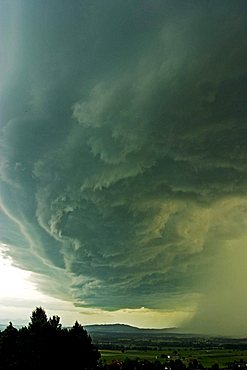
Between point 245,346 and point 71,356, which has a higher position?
point 245,346

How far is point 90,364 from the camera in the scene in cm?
5828

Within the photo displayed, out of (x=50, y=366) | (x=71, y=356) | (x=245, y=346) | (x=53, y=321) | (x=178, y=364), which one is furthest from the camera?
(x=245, y=346)

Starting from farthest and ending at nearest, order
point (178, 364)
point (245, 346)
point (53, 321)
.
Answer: point (245, 346)
point (178, 364)
point (53, 321)

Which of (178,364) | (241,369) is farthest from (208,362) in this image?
(241,369)

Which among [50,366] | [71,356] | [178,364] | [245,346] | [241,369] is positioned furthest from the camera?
[245,346]

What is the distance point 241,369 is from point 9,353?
42615 millimetres

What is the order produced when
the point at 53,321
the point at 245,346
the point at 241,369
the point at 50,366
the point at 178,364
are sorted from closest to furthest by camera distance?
the point at 50,366 → the point at 53,321 → the point at 241,369 → the point at 178,364 → the point at 245,346

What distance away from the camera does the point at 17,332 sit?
5684 centimetres

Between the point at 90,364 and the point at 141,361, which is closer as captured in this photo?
the point at 90,364

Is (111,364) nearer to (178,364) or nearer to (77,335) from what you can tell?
(178,364)

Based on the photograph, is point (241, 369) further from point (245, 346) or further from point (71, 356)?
point (245, 346)

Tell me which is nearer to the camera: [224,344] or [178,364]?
[178,364]

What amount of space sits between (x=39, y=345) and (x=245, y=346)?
89.3 m

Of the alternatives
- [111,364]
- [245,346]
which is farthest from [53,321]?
[245,346]
